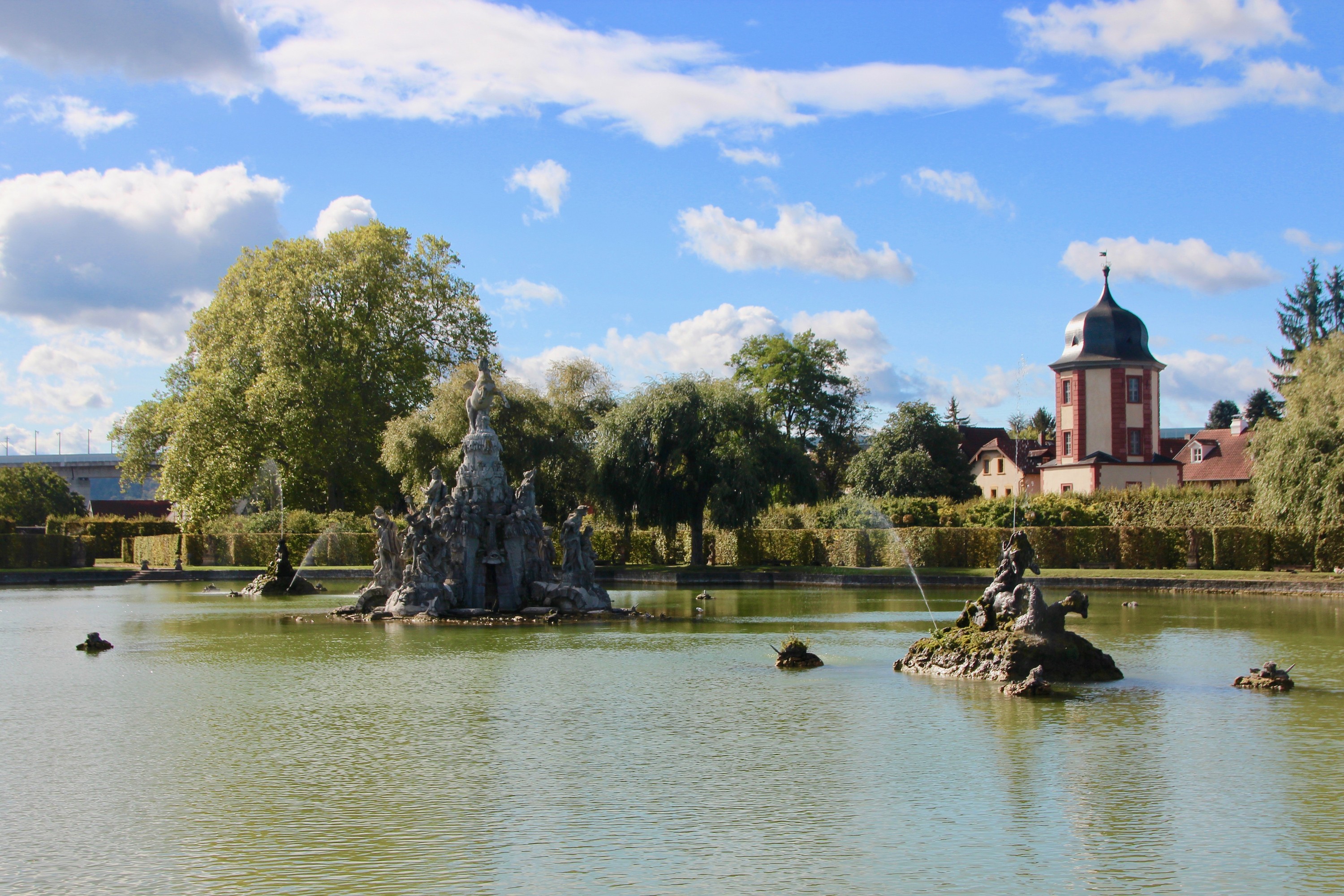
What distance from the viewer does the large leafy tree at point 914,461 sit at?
76125 millimetres

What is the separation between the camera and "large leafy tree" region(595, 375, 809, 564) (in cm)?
4778

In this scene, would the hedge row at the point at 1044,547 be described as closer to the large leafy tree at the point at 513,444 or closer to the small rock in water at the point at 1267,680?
the large leafy tree at the point at 513,444

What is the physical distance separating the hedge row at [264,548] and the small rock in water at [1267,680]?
41.3 metres

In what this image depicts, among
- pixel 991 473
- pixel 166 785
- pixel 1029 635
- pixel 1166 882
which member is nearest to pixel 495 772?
pixel 166 785

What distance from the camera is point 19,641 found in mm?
26266

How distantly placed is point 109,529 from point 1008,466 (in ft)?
202

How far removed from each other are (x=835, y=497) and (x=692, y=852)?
71.8m

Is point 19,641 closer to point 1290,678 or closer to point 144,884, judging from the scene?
point 144,884

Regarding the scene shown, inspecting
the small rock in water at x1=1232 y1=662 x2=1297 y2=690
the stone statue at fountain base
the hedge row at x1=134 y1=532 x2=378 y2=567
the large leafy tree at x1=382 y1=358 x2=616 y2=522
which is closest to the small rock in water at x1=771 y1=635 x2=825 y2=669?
the small rock in water at x1=1232 y1=662 x2=1297 y2=690

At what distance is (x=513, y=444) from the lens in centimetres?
5253

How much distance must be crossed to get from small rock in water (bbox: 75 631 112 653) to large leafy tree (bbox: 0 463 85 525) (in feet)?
282

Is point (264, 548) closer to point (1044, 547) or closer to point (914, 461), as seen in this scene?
point (1044, 547)

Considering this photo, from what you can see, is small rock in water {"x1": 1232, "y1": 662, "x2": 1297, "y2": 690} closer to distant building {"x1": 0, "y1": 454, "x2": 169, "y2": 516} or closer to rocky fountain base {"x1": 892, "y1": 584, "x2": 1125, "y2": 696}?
rocky fountain base {"x1": 892, "y1": 584, "x2": 1125, "y2": 696}

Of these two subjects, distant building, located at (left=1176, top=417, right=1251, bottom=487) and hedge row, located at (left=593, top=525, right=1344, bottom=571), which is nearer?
hedge row, located at (left=593, top=525, right=1344, bottom=571)
